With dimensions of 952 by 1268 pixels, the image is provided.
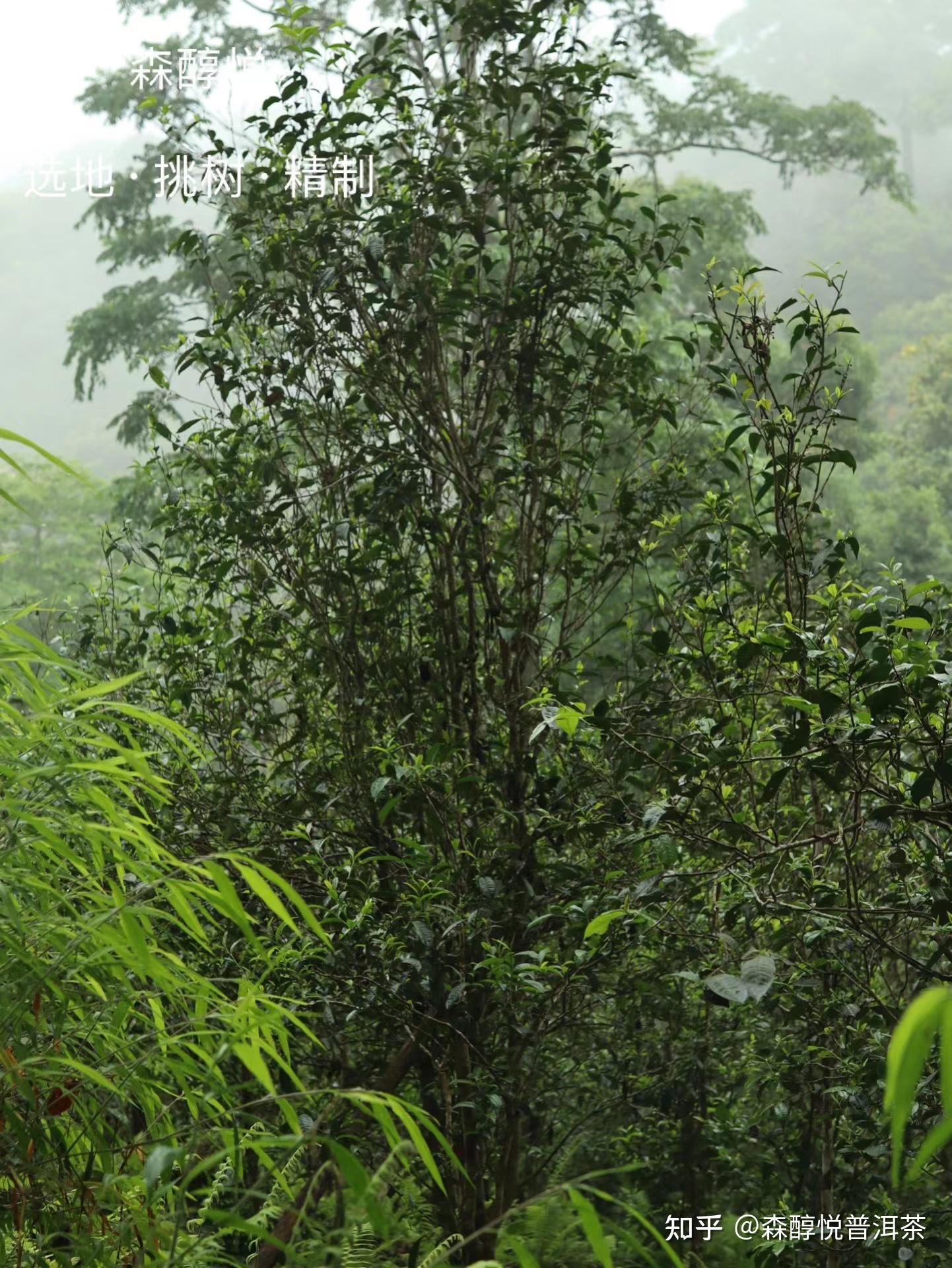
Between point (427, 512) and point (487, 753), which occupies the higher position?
point (427, 512)

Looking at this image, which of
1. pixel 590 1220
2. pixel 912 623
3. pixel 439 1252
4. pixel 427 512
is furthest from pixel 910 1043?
pixel 427 512

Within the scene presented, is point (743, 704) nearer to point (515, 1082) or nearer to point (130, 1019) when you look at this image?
point (515, 1082)

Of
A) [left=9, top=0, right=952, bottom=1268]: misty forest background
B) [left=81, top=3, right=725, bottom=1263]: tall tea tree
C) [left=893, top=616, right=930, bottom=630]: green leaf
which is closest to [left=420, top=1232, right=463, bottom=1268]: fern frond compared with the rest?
[left=9, top=0, right=952, bottom=1268]: misty forest background

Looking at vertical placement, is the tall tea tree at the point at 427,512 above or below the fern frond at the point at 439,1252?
above

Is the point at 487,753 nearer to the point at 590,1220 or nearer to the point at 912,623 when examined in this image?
the point at 912,623

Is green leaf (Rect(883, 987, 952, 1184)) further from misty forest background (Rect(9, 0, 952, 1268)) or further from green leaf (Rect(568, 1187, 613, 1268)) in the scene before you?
misty forest background (Rect(9, 0, 952, 1268))

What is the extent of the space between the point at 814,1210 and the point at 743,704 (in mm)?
1195

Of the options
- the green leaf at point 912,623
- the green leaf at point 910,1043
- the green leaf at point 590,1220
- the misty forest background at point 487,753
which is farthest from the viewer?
the misty forest background at point 487,753

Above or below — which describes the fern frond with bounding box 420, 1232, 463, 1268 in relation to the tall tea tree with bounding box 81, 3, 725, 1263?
below

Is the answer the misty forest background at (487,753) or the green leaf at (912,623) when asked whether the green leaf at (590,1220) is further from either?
the green leaf at (912,623)

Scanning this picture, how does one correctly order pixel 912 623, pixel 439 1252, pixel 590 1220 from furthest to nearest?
pixel 439 1252
pixel 912 623
pixel 590 1220

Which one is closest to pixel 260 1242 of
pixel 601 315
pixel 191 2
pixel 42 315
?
pixel 601 315

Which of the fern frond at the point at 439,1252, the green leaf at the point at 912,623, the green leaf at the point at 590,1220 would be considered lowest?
the fern frond at the point at 439,1252

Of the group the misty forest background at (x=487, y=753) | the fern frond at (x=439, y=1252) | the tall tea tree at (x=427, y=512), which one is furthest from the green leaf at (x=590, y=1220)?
the tall tea tree at (x=427, y=512)
